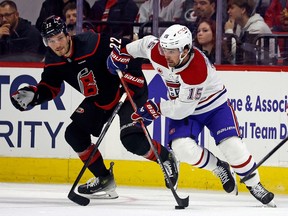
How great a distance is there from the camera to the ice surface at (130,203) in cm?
716

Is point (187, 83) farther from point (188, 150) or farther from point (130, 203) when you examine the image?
point (130, 203)

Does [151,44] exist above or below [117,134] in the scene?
above

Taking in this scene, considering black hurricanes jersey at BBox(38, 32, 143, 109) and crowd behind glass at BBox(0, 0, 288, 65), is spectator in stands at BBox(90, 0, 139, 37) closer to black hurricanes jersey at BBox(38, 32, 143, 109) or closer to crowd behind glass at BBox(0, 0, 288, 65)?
crowd behind glass at BBox(0, 0, 288, 65)

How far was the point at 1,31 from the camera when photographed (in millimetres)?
9984

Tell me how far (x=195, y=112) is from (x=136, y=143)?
43 centimetres

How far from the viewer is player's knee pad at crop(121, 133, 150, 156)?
7.83m

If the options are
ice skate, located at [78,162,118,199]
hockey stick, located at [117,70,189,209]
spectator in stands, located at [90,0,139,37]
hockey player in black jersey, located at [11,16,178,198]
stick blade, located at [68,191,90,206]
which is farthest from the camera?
spectator in stands, located at [90,0,139,37]

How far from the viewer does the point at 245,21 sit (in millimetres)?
9500

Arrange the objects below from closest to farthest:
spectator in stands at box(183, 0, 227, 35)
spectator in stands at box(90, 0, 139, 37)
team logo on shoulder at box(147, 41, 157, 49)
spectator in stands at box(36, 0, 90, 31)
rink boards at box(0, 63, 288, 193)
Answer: team logo on shoulder at box(147, 41, 157, 49) < rink boards at box(0, 63, 288, 193) < spectator in stands at box(183, 0, 227, 35) < spectator in stands at box(90, 0, 139, 37) < spectator in stands at box(36, 0, 90, 31)

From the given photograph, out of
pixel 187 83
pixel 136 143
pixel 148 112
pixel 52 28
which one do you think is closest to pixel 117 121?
pixel 136 143

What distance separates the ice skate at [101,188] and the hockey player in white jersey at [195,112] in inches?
25.4

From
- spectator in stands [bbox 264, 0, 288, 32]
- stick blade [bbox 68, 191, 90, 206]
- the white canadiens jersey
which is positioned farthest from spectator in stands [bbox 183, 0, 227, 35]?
stick blade [bbox 68, 191, 90, 206]

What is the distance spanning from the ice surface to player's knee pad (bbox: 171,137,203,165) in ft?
1.01

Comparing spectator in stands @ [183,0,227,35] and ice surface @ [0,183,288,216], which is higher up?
spectator in stands @ [183,0,227,35]
